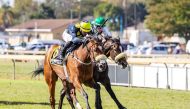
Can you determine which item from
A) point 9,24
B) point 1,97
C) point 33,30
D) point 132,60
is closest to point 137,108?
point 1,97

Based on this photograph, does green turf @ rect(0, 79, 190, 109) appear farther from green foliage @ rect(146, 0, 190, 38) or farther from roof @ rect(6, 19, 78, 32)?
roof @ rect(6, 19, 78, 32)

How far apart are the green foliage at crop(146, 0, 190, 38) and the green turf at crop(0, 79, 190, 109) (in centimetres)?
4628

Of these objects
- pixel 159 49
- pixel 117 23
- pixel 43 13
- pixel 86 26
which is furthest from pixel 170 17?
pixel 43 13

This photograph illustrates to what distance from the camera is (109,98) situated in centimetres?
A: 1984

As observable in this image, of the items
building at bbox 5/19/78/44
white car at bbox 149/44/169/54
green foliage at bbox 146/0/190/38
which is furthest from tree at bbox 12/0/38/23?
white car at bbox 149/44/169/54

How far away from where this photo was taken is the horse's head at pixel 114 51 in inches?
579

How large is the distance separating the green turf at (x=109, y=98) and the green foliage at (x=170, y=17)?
46284 mm

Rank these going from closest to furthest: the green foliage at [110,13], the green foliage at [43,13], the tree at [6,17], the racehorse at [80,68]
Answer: the racehorse at [80,68] < the green foliage at [110,13] < the green foliage at [43,13] < the tree at [6,17]

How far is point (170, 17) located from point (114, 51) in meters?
56.6

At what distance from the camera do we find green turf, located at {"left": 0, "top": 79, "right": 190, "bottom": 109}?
1717cm

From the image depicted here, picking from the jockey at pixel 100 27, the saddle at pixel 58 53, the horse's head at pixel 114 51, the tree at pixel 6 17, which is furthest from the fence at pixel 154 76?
the tree at pixel 6 17

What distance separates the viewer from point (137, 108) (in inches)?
651

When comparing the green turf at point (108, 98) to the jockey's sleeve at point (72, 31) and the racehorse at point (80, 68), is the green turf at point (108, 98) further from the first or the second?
the jockey's sleeve at point (72, 31)

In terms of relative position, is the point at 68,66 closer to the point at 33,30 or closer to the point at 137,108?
the point at 137,108
